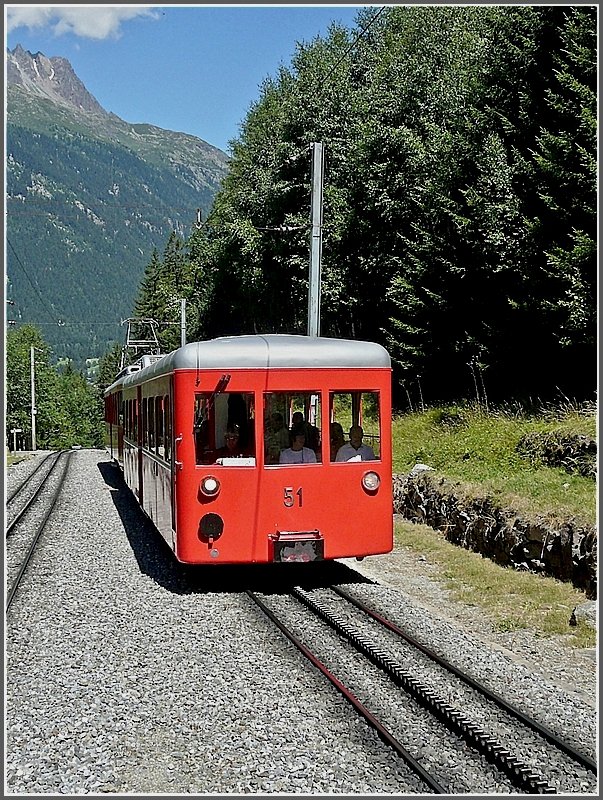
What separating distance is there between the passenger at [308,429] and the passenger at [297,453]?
0.14 ft

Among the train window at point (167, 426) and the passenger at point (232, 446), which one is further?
the train window at point (167, 426)

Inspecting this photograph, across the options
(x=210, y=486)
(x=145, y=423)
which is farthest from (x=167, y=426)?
(x=145, y=423)

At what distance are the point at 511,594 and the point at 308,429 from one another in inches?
109

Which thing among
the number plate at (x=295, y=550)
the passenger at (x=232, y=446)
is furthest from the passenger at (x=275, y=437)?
the number plate at (x=295, y=550)

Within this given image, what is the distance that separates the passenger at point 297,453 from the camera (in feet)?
34.4

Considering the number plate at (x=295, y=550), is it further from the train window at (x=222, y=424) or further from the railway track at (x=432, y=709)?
the train window at (x=222, y=424)

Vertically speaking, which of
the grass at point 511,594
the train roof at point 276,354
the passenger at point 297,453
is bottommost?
the grass at point 511,594

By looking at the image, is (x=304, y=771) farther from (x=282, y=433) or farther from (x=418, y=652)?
(x=282, y=433)

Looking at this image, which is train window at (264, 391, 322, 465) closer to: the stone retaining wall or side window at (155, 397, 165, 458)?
side window at (155, 397, 165, 458)

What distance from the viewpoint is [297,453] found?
10.5m

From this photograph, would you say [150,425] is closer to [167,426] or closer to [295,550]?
[167,426]

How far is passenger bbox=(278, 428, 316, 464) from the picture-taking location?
10484mm

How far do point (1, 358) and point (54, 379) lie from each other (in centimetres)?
8893

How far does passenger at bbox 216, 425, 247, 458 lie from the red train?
1 centimetres
